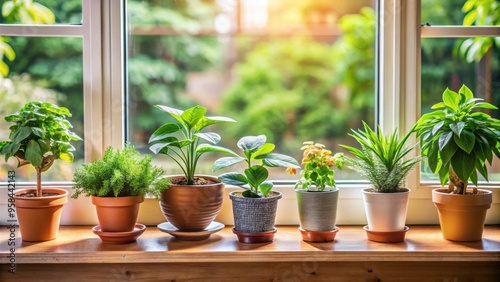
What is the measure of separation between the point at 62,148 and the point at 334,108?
3.39 feet

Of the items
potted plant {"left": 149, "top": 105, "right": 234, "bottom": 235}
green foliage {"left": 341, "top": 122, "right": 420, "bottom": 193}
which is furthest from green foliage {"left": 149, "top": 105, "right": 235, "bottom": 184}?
green foliage {"left": 341, "top": 122, "right": 420, "bottom": 193}

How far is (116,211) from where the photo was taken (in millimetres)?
1845

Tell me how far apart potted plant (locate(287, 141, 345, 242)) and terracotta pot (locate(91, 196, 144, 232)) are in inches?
21.9

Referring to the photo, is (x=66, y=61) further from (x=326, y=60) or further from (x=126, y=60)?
(x=326, y=60)

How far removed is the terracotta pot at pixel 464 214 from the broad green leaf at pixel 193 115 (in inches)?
34.0

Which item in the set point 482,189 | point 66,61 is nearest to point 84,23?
point 66,61

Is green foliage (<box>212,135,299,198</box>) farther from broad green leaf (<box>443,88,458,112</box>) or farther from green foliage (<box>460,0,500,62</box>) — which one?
green foliage (<box>460,0,500,62</box>)

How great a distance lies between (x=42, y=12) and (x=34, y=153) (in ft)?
1.97

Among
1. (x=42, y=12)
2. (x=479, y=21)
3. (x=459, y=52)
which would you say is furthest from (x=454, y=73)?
(x=42, y=12)

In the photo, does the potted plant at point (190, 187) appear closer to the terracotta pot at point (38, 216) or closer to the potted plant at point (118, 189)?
the potted plant at point (118, 189)

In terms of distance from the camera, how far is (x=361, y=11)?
7.14ft

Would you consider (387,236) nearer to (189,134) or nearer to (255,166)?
(255,166)

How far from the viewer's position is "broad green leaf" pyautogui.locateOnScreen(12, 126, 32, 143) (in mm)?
1820

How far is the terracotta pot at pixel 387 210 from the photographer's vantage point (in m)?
1.90
